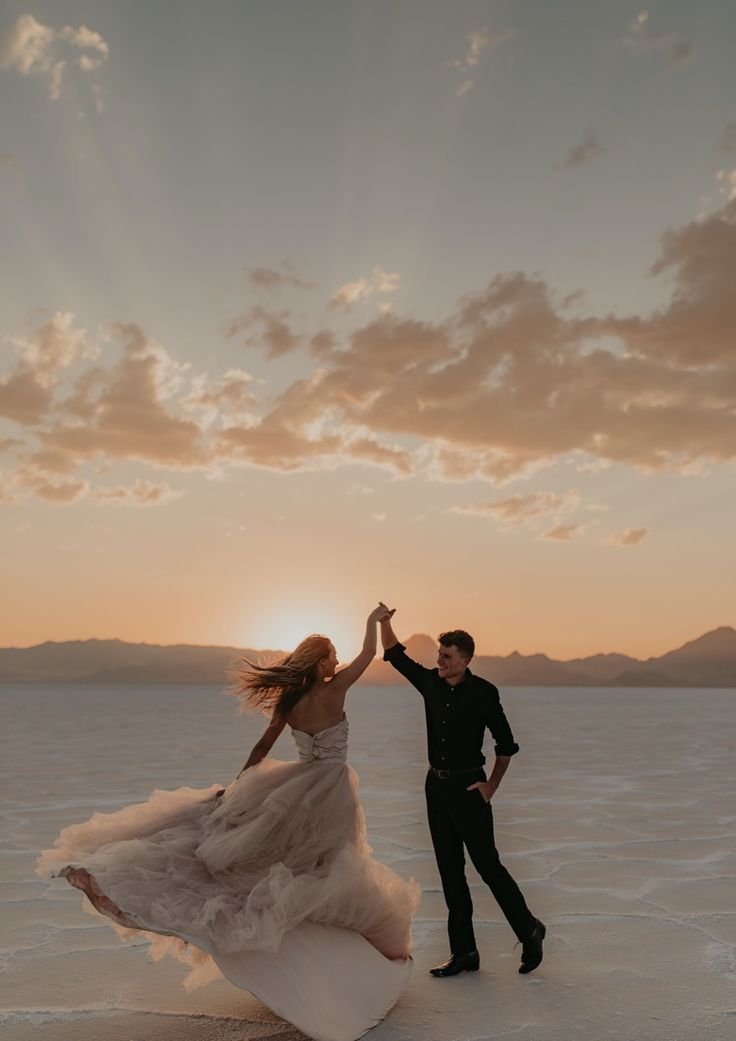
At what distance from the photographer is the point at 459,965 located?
16.9 ft

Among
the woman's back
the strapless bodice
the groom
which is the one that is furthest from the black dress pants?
the woman's back

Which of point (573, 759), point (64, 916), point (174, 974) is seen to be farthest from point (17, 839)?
point (573, 759)

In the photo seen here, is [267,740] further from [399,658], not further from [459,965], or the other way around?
[459,965]

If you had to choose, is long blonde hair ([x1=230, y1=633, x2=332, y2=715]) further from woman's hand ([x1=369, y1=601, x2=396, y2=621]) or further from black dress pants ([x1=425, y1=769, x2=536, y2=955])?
black dress pants ([x1=425, y1=769, x2=536, y2=955])

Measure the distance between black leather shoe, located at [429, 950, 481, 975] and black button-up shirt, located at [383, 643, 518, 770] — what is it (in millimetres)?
1011

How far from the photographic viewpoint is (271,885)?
431cm

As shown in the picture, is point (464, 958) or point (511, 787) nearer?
point (464, 958)

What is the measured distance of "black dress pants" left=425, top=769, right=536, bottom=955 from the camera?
5.03 meters

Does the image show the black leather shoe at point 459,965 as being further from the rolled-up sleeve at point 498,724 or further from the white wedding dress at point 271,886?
the rolled-up sleeve at point 498,724

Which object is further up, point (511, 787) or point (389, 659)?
point (389, 659)

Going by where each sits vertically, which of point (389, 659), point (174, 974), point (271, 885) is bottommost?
point (174, 974)

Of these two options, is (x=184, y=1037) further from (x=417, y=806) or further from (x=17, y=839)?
(x=417, y=806)

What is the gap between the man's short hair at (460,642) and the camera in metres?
5.17

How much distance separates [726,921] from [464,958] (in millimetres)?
1975
